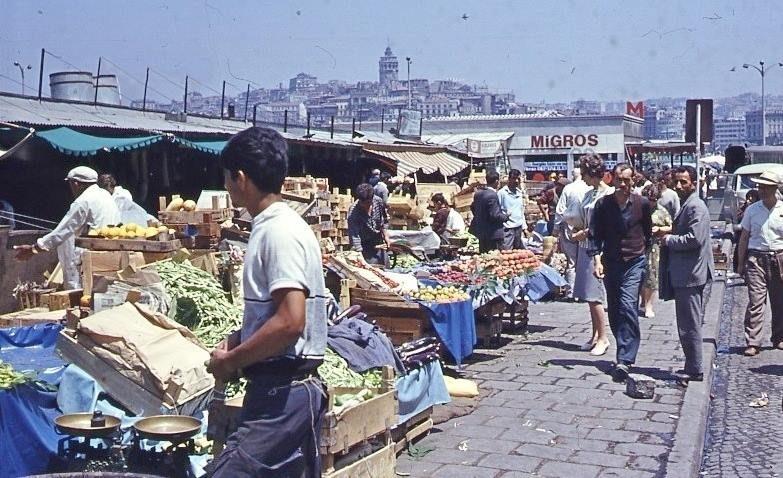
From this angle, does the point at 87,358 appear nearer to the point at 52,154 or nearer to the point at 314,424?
the point at 314,424

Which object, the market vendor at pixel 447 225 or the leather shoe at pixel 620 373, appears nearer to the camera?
the leather shoe at pixel 620 373

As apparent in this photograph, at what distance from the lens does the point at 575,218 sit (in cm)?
1148

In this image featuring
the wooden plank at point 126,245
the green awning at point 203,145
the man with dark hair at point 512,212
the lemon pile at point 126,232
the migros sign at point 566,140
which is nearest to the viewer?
the wooden plank at point 126,245

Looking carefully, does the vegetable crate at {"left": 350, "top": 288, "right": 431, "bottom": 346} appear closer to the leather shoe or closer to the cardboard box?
the leather shoe

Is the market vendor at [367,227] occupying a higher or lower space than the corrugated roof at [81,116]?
lower

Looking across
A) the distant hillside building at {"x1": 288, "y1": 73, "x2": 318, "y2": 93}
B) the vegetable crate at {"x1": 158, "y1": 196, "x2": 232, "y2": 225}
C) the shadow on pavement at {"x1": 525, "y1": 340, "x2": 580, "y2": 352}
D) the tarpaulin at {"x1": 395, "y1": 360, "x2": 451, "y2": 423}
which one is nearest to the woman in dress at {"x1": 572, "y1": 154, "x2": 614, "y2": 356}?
the shadow on pavement at {"x1": 525, "y1": 340, "x2": 580, "y2": 352}

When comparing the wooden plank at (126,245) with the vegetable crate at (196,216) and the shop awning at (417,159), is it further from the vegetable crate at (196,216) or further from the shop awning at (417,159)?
the shop awning at (417,159)

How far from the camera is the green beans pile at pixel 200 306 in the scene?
6922 millimetres

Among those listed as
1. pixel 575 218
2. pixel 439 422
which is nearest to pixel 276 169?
pixel 439 422

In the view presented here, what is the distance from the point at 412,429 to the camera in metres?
7.30

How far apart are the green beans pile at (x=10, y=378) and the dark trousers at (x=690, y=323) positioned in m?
6.02


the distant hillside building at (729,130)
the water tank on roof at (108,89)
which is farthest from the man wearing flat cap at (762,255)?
the distant hillside building at (729,130)

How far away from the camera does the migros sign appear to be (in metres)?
58.9

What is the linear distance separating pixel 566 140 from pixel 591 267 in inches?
A: 1973
